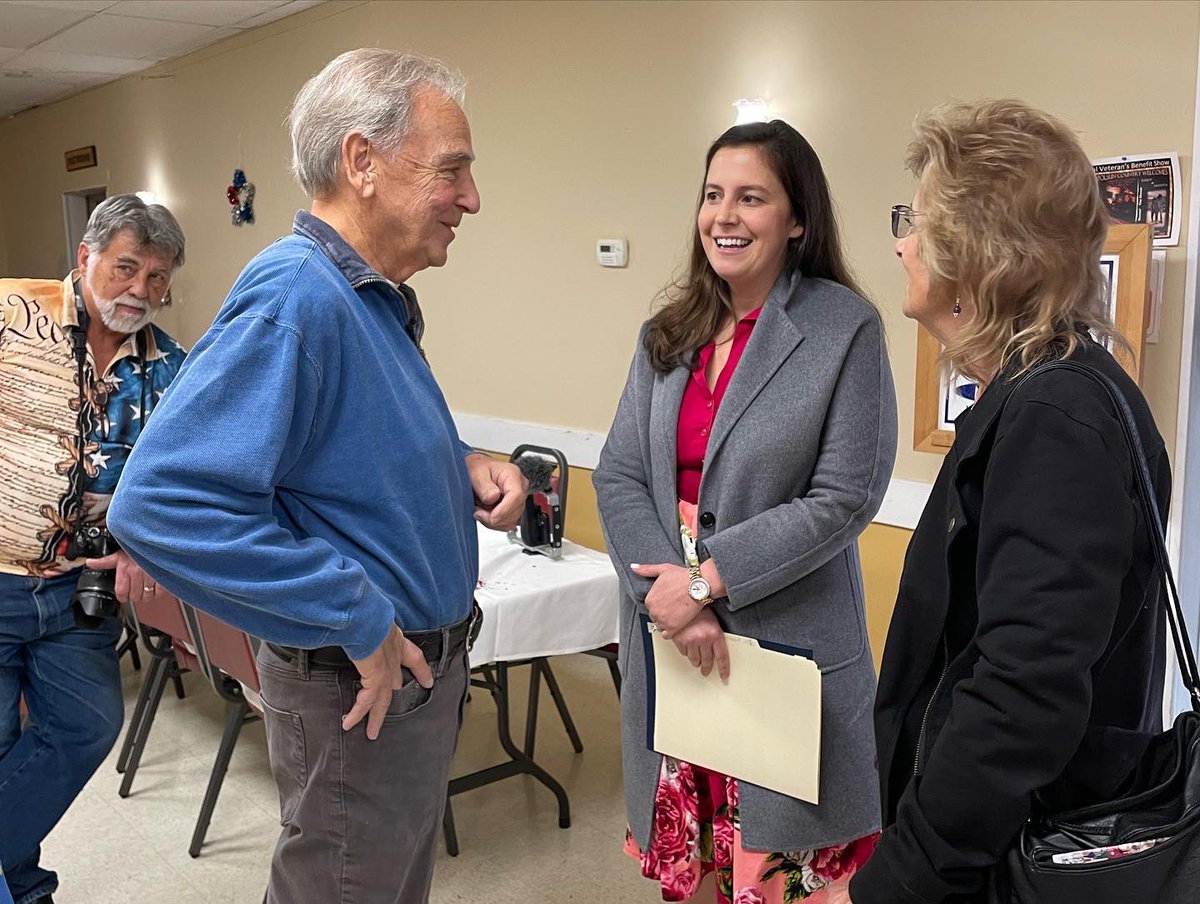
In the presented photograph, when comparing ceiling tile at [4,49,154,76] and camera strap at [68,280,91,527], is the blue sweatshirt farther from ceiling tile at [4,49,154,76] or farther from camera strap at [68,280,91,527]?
ceiling tile at [4,49,154,76]

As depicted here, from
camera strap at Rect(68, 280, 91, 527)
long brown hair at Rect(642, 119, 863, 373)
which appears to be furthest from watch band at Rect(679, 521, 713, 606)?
camera strap at Rect(68, 280, 91, 527)

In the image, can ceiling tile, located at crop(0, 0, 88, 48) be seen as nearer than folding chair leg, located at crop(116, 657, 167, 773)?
No

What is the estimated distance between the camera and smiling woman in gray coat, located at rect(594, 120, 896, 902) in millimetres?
1800

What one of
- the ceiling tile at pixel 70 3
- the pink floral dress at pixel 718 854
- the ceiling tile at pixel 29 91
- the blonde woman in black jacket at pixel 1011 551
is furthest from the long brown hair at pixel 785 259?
the ceiling tile at pixel 29 91

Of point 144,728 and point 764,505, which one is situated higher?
point 764,505

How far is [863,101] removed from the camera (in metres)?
3.41

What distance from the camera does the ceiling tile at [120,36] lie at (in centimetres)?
624

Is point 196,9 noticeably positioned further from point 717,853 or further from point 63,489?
point 717,853

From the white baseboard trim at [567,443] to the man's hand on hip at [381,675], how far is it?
224 centimetres

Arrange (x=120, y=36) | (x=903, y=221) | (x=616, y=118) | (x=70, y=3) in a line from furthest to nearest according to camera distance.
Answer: (x=120, y=36), (x=70, y=3), (x=616, y=118), (x=903, y=221)

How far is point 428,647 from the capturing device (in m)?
1.54

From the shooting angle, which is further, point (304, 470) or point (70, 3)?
point (70, 3)

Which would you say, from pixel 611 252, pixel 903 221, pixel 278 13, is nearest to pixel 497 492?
pixel 903 221

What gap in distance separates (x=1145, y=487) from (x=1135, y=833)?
1.10 ft
